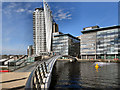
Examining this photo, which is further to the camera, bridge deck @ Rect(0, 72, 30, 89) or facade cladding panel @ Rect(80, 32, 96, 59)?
facade cladding panel @ Rect(80, 32, 96, 59)

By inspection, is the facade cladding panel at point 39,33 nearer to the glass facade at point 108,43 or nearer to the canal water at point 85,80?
the glass facade at point 108,43

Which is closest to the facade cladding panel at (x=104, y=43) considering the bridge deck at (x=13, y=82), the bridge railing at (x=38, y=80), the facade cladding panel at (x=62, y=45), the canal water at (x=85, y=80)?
the facade cladding panel at (x=62, y=45)

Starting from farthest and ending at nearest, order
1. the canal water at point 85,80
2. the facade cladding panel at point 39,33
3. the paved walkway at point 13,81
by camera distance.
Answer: the facade cladding panel at point 39,33, the canal water at point 85,80, the paved walkway at point 13,81

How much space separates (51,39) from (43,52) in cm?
2161

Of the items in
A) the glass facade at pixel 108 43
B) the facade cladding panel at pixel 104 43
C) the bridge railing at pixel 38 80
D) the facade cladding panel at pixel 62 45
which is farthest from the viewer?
the facade cladding panel at pixel 62 45

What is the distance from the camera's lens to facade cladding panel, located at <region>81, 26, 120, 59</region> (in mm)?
97500

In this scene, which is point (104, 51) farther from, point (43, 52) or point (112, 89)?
point (112, 89)

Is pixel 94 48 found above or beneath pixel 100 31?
beneath

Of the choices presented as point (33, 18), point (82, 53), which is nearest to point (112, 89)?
point (82, 53)

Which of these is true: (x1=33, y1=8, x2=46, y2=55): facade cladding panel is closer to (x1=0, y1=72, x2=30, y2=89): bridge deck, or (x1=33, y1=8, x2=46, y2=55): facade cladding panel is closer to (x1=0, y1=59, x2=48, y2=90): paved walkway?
(x1=0, y1=59, x2=48, y2=90): paved walkway

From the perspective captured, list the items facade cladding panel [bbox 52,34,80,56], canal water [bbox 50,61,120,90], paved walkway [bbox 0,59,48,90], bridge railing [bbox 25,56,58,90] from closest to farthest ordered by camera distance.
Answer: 1. bridge railing [bbox 25,56,58,90]
2. paved walkway [bbox 0,59,48,90]
3. canal water [bbox 50,61,120,90]
4. facade cladding panel [bbox 52,34,80,56]

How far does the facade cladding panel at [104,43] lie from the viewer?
320 ft

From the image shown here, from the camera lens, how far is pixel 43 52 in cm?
13800

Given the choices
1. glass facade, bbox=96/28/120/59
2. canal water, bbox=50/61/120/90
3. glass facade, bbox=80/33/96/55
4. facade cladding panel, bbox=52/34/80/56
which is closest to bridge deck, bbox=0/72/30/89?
canal water, bbox=50/61/120/90
